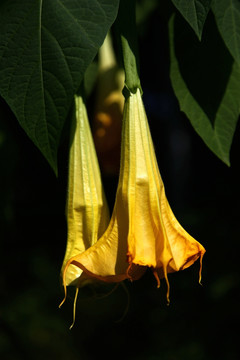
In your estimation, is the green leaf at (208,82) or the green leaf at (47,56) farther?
the green leaf at (208,82)

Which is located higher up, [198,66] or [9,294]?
[198,66]

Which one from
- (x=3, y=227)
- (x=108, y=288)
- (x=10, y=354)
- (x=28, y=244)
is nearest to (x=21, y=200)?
(x=28, y=244)

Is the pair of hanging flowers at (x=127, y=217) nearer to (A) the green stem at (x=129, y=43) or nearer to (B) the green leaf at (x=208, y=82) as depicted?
(A) the green stem at (x=129, y=43)

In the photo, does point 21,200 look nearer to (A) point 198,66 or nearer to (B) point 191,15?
(A) point 198,66

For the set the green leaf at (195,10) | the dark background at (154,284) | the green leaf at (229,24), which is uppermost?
the green leaf at (195,10)

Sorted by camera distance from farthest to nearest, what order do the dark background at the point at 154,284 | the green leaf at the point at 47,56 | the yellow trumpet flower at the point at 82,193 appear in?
the dark background at the point at 154,284
the yellow trumpet flower at the point at 82,193
the green leaf at the point at 47,56

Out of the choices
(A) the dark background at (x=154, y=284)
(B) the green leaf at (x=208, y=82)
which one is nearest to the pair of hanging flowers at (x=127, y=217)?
(B) the green leaf at (x=208, y=82)

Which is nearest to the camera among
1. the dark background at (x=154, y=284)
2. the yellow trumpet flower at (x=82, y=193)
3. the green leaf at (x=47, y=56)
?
the green leaf at (x=47, y=56)

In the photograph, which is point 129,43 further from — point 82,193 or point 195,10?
point 82,193
